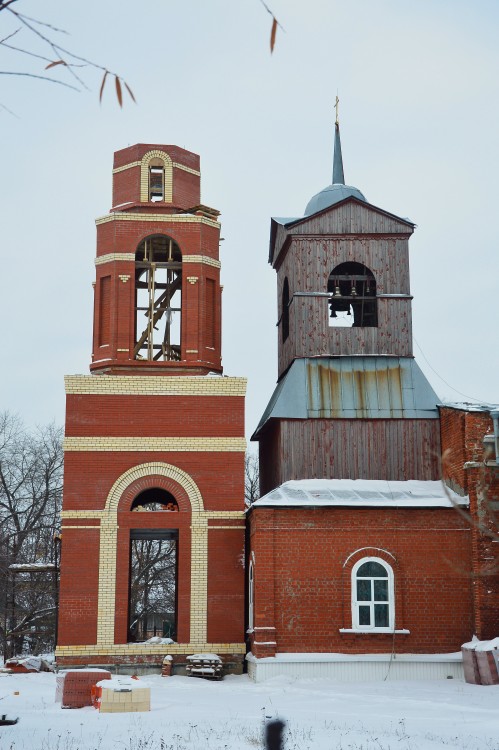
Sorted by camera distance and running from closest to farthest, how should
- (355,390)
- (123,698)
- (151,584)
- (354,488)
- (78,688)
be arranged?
1. (123,698)
2. (78,688)
3. (354,488)
4. (355,390)
5. (151,584)

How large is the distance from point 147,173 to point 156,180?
0.53 metres

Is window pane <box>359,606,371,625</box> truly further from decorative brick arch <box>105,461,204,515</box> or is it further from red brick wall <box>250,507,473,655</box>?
decorative brick arch <box>105,461,204,515</box>

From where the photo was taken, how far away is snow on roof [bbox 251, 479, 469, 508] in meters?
19.6

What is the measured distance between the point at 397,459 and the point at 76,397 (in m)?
7.54

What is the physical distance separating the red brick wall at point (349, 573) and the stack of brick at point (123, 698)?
17.7 ft

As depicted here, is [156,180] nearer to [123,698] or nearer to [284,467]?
[284,467]

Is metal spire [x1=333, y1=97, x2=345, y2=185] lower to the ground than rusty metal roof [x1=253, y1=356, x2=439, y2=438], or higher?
higher

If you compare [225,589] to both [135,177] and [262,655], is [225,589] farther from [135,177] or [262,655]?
[135,177]

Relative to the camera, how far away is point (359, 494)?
66.6ft

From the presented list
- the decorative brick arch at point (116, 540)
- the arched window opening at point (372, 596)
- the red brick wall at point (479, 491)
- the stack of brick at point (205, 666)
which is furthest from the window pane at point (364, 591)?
the decorative brick arch at point (116, 540)

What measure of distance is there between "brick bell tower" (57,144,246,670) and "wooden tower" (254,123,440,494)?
69.2 inches

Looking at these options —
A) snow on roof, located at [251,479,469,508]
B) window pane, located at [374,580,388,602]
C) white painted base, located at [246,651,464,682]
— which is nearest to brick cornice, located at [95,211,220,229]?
snow on roof, located at [251,479,469,508]

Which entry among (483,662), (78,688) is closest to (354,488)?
(483,662)

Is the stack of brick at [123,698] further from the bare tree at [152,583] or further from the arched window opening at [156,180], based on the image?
the bare tree at [152,583]
